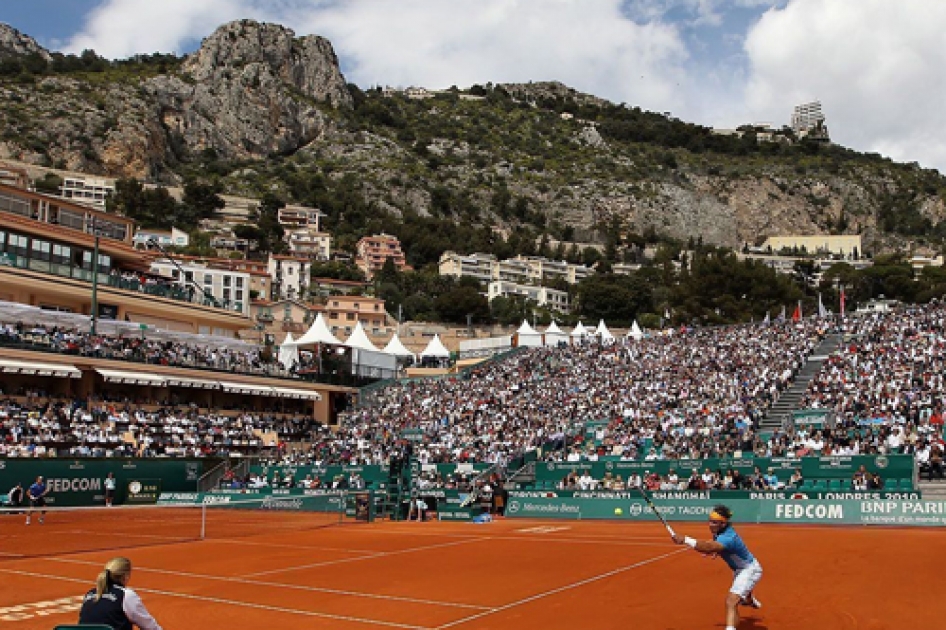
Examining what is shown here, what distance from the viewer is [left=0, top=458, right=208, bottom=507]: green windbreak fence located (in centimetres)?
3681

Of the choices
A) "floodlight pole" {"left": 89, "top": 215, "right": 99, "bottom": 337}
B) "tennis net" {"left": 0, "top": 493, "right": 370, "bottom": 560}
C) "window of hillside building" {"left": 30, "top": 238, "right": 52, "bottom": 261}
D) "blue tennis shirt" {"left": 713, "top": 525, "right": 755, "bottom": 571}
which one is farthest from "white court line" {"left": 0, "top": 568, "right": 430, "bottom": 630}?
"window of hillside building" {"left": 30, "top": 238, "right": 52, "bottom": 261}

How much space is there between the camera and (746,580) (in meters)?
10.9

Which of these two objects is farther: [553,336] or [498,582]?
[553,336]

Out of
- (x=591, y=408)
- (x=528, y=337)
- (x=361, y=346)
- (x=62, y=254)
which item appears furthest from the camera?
(x=528, y=337)

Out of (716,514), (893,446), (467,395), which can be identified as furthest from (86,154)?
(716,514)

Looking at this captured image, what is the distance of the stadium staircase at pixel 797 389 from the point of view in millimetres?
36659

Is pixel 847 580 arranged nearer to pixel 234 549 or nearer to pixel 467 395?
pixel 234 549

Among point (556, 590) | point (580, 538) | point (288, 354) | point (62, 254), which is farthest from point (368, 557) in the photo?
point (288, 354)

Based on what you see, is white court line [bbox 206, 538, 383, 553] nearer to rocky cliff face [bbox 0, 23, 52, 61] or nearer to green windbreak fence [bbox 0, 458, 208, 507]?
green windbreak fence [bbox 0, 458, 208, 507]

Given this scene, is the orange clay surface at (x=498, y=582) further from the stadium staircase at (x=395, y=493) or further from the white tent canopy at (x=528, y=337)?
the white tent canopy at (x=528, y=337)

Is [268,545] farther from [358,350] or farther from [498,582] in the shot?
[358,350]

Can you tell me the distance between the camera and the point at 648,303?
451ft

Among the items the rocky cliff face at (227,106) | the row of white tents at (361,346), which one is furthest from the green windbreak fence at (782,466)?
the rocky cliff face at (227,106)

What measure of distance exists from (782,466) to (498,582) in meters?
17.7
